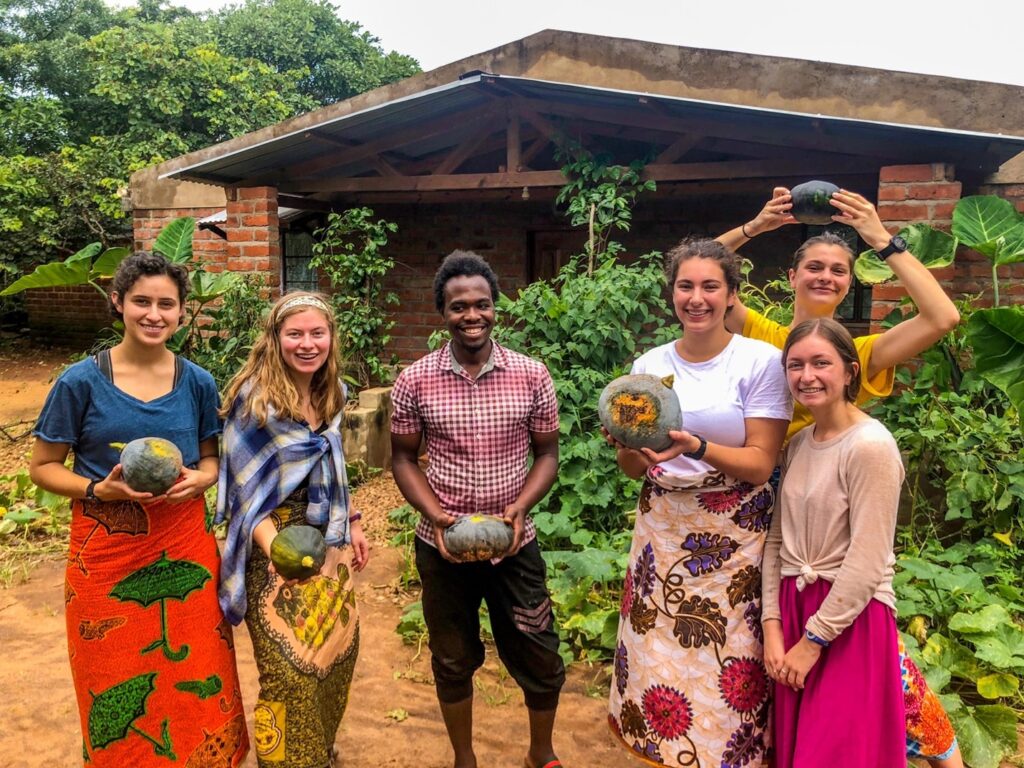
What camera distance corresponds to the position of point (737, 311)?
2.43 metres

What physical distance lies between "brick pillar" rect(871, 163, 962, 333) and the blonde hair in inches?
152

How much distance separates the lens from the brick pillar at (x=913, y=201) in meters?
4.67

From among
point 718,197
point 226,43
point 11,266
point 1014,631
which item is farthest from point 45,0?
point 1014,631

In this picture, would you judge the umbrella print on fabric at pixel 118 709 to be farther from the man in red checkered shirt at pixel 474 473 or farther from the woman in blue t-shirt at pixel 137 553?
the man in red checkered shirt at pixel 474 473

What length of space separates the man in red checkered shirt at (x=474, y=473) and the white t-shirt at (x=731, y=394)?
52 cm

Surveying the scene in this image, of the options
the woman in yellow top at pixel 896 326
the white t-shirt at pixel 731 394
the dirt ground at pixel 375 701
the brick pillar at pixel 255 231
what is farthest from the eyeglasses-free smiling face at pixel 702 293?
the brick pillar at pixel 255 231

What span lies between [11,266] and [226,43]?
12.3 meters

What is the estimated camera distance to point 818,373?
6.25 ft

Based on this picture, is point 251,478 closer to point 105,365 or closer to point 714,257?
point 105,365

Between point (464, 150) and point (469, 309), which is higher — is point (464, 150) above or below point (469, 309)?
above

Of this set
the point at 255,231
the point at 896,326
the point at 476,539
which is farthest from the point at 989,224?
the point at 255,231

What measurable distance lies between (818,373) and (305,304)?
1.58 metres

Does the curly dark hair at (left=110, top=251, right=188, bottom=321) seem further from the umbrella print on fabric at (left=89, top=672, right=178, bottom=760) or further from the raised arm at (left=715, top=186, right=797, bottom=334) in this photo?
the raised arm at (left=715, top=186, right=797, bottom=334)

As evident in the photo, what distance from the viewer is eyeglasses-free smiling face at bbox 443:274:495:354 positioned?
2.30m
